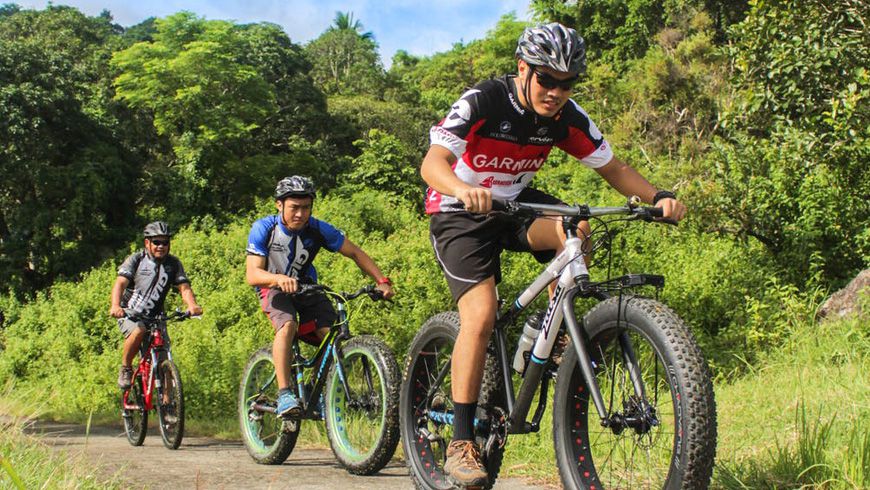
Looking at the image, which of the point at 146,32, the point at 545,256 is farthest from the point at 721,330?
the point at 146,32

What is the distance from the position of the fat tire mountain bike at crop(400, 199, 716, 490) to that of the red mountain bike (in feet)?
16.4

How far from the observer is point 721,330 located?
12.4 metres

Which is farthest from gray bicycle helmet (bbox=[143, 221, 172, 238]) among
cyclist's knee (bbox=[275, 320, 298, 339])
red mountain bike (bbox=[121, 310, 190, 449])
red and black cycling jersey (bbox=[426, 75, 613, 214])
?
red and black cycling jersey (bbox=[426, 75, 613, 214])

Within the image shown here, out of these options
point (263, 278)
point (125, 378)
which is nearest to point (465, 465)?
point (263, 278)

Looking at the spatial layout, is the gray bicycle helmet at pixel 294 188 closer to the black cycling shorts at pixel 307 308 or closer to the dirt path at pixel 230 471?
the black cycling shorts at pixel 307 308

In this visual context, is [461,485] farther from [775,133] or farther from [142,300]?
[775,133]

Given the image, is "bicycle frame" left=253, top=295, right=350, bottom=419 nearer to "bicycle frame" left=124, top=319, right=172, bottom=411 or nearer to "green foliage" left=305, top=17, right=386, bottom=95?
"bicycle frame" left=124, top=319, right=172, bottom=411

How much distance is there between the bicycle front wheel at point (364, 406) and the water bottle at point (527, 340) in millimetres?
1761

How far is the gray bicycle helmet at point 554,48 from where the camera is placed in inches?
148

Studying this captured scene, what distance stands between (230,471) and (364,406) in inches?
39.9

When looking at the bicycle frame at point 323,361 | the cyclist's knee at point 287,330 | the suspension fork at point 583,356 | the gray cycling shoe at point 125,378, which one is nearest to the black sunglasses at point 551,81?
the suspension fork at point 583,356

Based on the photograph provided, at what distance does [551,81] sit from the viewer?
3.91m

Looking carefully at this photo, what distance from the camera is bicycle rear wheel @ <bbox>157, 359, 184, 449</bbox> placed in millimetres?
8414

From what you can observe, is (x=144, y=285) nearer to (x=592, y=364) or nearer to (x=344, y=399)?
(x=344, y=399)
